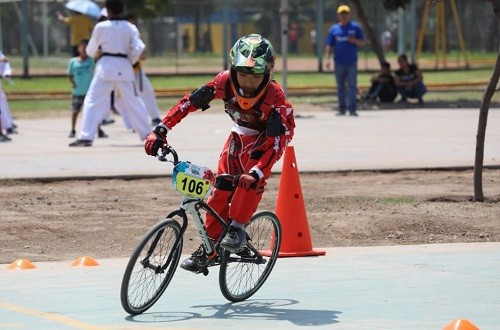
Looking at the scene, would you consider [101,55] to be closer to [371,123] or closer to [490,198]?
[371,123]

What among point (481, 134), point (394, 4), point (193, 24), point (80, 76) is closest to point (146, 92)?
point (80, 76)

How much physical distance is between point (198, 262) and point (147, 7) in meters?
35.3

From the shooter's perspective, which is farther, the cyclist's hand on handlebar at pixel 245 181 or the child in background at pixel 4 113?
the child in background at pixel 4 113

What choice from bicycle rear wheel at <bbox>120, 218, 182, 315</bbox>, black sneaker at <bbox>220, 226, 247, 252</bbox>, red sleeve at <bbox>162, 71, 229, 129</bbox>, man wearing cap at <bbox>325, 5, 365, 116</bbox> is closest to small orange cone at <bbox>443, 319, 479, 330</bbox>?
black sneaker at <bbox>220, 226, 247, 252</bbox>

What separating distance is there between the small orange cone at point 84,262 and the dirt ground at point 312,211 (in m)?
0.59

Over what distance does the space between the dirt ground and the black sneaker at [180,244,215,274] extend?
2.69 meters

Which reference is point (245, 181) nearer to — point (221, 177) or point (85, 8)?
point (221, 177)

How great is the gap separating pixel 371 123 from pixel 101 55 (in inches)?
230

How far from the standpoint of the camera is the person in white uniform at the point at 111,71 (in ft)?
63.0

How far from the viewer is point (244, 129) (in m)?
8.71

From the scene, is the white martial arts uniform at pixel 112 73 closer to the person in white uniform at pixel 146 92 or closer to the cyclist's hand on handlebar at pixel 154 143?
the person in white uniform at pixel 146 92

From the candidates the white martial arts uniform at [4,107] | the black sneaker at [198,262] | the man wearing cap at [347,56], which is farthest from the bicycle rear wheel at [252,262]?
the man wearing cap at [347,56]

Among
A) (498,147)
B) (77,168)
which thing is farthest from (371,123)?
(77,168)

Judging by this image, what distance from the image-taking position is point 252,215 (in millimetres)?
8570
